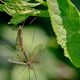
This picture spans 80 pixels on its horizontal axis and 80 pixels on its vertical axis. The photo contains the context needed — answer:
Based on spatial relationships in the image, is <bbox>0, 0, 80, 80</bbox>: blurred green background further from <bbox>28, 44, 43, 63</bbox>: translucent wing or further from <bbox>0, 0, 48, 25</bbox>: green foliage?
<bbox>0, 0, 48, 25</bbox>: green foliage

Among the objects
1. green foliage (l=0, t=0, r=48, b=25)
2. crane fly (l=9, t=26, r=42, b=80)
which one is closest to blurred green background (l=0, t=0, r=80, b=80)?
crane fly (l=9, t=26, r=42, b=80)

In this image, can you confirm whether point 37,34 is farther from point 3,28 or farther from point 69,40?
point 69,40

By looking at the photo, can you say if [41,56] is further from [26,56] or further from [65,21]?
[65,21]

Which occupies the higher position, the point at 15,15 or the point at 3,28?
the point at 15,15

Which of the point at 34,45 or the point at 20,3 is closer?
the point at 20,3

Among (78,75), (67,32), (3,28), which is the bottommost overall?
(78,75)

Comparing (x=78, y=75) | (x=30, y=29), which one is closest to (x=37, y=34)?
(x=30, y=29)

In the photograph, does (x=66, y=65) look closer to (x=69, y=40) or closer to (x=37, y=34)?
(x=37, y=34)
